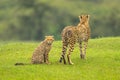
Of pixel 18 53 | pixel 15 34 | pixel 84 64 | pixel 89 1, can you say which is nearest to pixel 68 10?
pixel 89 1

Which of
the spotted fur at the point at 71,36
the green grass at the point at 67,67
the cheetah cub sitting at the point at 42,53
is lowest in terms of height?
the green grass at the point at 67,67

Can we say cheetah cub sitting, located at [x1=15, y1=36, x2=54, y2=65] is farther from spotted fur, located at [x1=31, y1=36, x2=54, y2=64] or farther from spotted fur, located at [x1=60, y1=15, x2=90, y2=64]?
spotted fur, located at [x1=60, y1=15, x2=90, y2=64]

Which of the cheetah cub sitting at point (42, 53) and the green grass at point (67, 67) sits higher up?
the cheetah cub sitting at point (42, 53)

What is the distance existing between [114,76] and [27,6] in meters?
49.2

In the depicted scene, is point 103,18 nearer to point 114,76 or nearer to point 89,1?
point 89,1

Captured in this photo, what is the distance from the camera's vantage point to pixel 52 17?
61.9m

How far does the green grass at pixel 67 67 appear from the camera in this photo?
676 inches

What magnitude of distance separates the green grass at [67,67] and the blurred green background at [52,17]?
28235 mm

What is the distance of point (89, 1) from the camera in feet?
193

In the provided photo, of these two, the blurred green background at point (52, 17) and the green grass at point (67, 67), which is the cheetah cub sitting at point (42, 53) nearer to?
the green grass at point (67, 67)

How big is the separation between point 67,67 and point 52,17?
142 feet

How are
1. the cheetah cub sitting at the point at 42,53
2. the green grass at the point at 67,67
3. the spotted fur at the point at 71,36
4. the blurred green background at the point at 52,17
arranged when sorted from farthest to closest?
the blurred green background at the point at 52,17 < the spotted fur at the point at 71,36 < the cheetah cub sitting at the point at 42,53 < the green grass at the point at 67,67

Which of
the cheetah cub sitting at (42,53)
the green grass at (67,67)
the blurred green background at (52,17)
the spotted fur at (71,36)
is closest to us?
the green grass at (67,67)

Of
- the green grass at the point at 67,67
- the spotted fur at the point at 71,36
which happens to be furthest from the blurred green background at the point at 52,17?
the spotted fur at the point at 71,36
